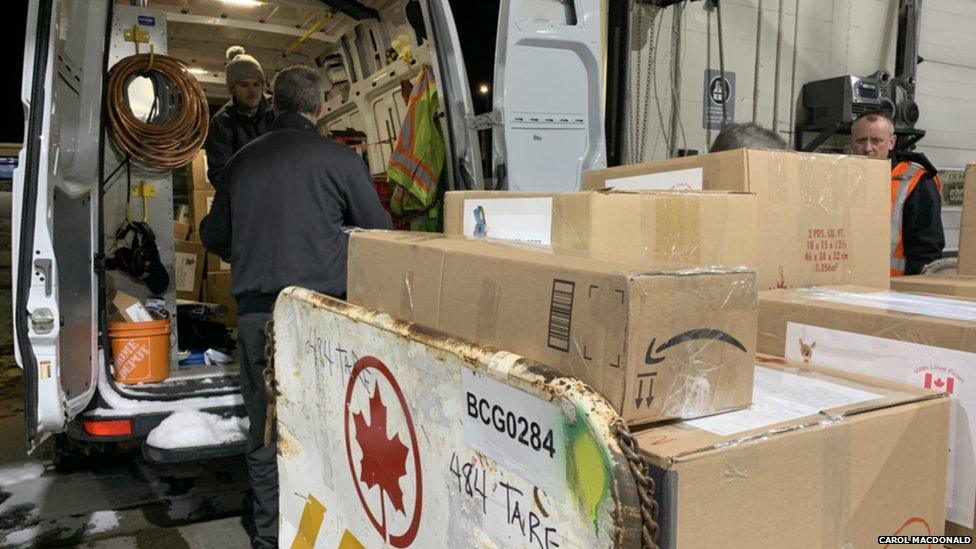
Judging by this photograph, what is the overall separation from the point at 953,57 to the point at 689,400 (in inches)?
283

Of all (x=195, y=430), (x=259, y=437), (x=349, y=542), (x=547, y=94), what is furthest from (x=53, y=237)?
(x=547, y=94)

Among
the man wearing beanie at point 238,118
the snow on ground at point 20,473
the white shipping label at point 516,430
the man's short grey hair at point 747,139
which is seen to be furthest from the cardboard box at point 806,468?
the snow on ground at point 20,473

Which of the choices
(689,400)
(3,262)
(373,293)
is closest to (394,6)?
(373,293)

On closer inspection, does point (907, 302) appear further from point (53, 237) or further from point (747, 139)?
point (53, 237)

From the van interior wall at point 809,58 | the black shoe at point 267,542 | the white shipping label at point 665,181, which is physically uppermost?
the van interior wall at point 809,58

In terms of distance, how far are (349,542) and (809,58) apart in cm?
563

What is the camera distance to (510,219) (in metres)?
1.86

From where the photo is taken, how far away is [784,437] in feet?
3.39

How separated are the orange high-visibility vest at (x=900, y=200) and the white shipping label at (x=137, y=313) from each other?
353cm

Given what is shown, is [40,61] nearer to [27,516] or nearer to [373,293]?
[373,293]

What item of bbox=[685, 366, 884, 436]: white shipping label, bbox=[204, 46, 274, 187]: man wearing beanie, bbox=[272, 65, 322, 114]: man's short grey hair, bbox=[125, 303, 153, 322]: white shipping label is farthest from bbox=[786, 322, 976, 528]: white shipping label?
bbox=[204, 46, 274, 187]: man wearing beanie

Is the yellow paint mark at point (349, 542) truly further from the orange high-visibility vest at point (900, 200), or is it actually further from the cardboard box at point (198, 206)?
the cardboard box at point (198, 206)

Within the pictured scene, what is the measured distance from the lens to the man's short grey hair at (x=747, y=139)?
2.59 m

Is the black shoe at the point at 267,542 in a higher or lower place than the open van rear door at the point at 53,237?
lower
